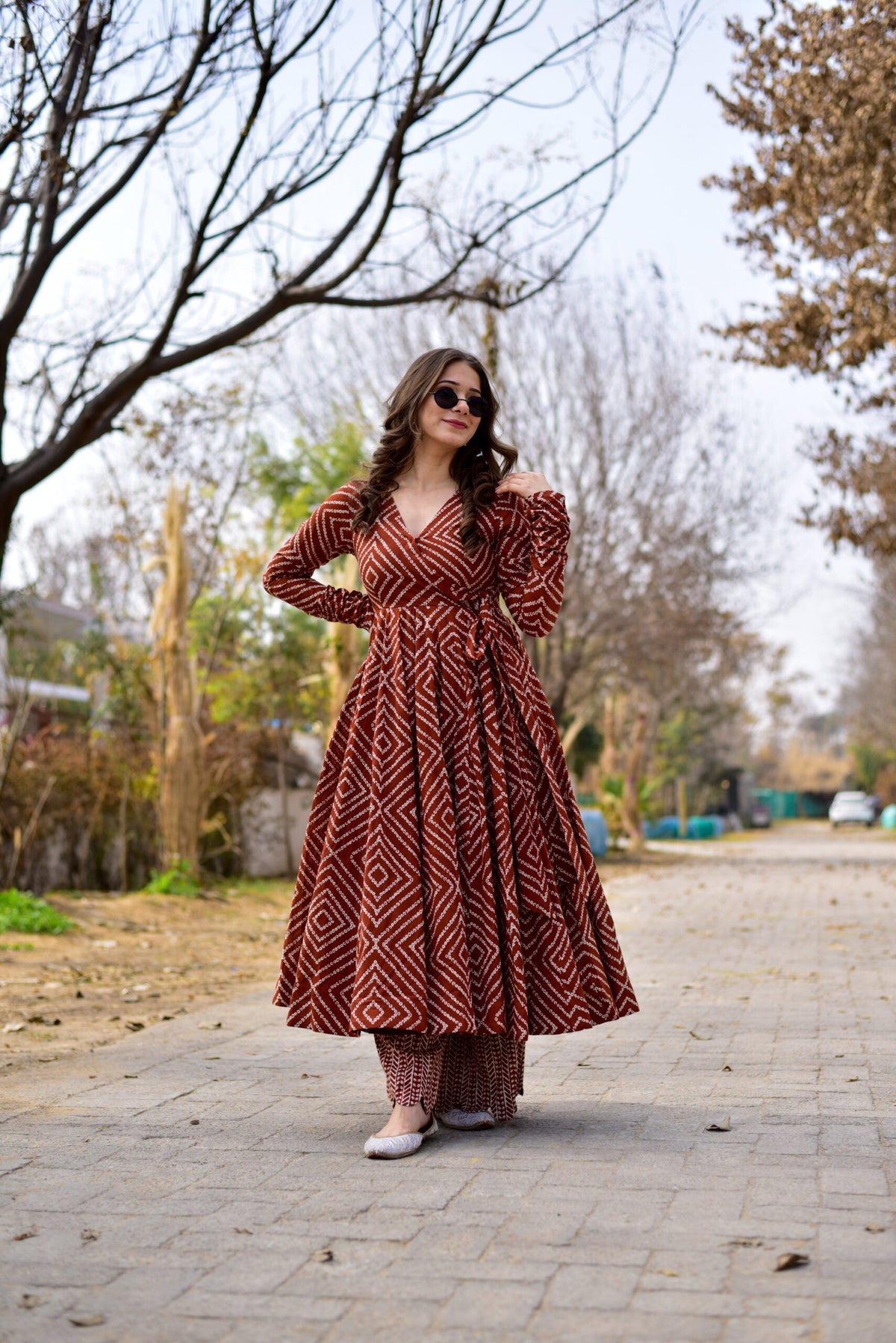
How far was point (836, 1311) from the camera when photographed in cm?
233

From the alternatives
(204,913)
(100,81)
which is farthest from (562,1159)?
(204,913)

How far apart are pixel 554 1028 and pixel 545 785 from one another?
25.0 inches

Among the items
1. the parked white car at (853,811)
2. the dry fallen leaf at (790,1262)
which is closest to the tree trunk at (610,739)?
the parked white car at (853,811)

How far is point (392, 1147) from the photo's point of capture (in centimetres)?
348

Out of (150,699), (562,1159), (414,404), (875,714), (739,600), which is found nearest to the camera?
(562,1159)

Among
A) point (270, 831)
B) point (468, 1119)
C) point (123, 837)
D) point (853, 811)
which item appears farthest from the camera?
point (853, 811)

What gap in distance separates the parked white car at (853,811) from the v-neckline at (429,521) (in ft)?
147

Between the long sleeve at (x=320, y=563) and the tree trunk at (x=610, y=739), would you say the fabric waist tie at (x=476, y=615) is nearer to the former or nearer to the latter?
the long sleeve at (x=320, y=563)

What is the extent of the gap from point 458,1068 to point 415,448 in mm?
1704

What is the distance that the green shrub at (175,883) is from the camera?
12109 mm

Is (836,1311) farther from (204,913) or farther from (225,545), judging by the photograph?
(225,545)

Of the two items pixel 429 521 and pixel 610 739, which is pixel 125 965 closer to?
pixel 429 521

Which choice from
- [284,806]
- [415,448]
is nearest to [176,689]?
[284,806]

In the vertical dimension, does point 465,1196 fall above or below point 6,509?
below
